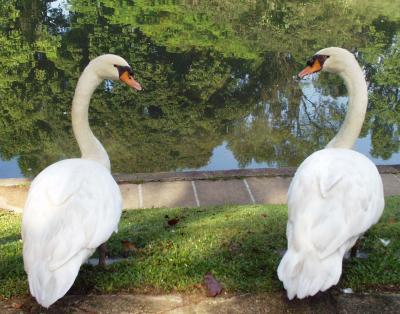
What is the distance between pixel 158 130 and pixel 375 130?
495 cm

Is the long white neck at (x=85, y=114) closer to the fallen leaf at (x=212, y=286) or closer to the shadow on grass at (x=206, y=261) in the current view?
the shadow on grass at (x=206, y=261)

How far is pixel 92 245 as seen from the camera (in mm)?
2865

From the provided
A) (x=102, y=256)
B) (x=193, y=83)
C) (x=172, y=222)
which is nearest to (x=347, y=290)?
(x=102, y=256)

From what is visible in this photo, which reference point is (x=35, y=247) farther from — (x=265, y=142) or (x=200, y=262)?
(x=265, y=142)

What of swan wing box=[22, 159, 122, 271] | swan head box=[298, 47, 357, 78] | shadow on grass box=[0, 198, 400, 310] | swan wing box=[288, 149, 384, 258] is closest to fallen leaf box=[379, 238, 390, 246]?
shadow on grass box=[0, 198, 400, 310]

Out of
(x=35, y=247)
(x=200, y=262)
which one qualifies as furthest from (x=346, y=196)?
(x=35, y=247)

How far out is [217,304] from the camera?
2881mm

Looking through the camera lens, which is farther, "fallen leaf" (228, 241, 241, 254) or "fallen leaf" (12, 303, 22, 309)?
"fallen leaf" (228, 241, 241, 254)

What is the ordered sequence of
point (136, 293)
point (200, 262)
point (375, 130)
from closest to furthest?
1. point (136, 293)
2. point (200, 262)
3. point (375, 130)

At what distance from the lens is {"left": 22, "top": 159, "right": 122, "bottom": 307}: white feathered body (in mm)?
2627

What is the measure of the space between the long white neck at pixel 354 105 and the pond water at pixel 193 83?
5.60m

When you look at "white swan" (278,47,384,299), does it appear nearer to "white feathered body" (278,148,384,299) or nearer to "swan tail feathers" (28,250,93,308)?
"white feathered body" (278,148,384,299)

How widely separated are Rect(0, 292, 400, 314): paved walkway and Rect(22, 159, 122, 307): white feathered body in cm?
25

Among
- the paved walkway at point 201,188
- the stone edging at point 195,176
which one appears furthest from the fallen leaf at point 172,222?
the stone edging at point 195,176
